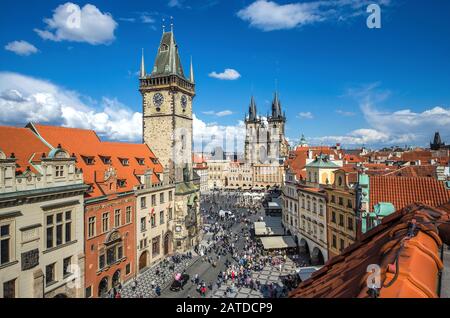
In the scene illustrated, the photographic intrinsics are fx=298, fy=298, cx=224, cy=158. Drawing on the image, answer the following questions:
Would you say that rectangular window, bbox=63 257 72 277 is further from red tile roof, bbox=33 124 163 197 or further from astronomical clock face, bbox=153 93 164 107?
astronomical clock face, bbox=153 93 164 107

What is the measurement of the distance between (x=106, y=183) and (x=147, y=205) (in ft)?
25.4

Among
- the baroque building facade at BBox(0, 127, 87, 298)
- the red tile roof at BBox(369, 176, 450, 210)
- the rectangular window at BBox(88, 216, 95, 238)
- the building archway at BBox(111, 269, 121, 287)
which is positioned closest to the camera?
the baroque building facade at BBox(0, 127, 87, 298)

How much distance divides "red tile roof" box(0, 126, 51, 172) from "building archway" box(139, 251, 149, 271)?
16.6m

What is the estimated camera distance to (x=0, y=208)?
19.0 m

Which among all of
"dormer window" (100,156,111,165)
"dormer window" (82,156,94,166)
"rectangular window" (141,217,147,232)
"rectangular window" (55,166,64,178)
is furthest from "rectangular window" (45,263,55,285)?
"dormer window" (100,156,111,165)

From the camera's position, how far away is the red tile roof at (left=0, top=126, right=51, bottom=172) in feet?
75.4

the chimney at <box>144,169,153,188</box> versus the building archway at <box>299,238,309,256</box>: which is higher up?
the chimney at <box>144,169,153,188</box>

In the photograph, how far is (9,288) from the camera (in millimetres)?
19406

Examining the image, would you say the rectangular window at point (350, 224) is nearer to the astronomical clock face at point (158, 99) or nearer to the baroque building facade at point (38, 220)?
the baroque building facade at point (38, 220)

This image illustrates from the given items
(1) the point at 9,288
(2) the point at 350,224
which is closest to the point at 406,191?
(2) the point at 350,224

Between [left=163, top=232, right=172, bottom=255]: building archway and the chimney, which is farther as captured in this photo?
[left=163, top=232, right=172, bottom=255]: building archway

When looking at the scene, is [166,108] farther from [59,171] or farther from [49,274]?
[49,274]
